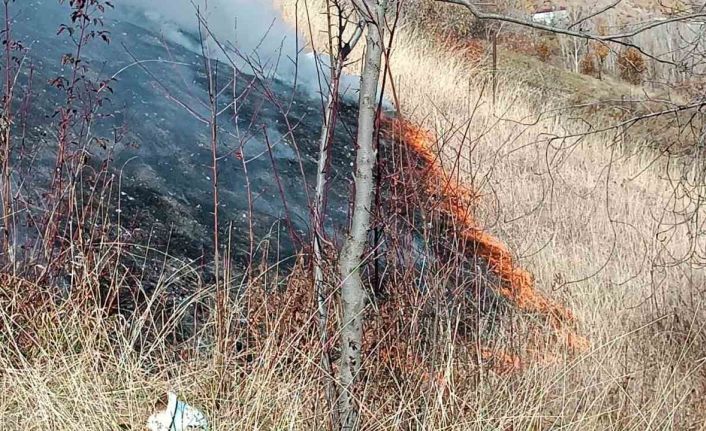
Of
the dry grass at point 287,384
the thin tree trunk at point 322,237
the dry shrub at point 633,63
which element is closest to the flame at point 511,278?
the dry grass at point 287,384

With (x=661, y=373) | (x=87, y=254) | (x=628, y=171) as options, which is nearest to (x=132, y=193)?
(x=87, y=254)

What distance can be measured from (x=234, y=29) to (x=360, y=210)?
6441 mm

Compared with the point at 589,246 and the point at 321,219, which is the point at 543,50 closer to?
the point at 589,246

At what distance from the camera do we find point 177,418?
2553mm

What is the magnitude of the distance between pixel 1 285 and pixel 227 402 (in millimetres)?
1111

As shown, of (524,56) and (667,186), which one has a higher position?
(524,56)

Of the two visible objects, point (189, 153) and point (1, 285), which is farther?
point (189, 153)

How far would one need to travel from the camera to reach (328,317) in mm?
2680

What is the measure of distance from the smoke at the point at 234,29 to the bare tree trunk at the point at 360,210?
4928mm

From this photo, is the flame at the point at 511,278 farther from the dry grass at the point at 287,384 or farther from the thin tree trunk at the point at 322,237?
the thin tree trunk at the point at 322,237

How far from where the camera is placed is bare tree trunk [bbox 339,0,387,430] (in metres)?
2.13

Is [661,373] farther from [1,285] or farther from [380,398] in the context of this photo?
[1,285]

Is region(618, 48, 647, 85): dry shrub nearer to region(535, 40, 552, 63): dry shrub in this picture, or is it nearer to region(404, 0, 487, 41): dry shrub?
region(535, 40, 552, 63): dry shrub

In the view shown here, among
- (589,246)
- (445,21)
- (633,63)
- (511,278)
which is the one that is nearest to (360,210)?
(511,278)
